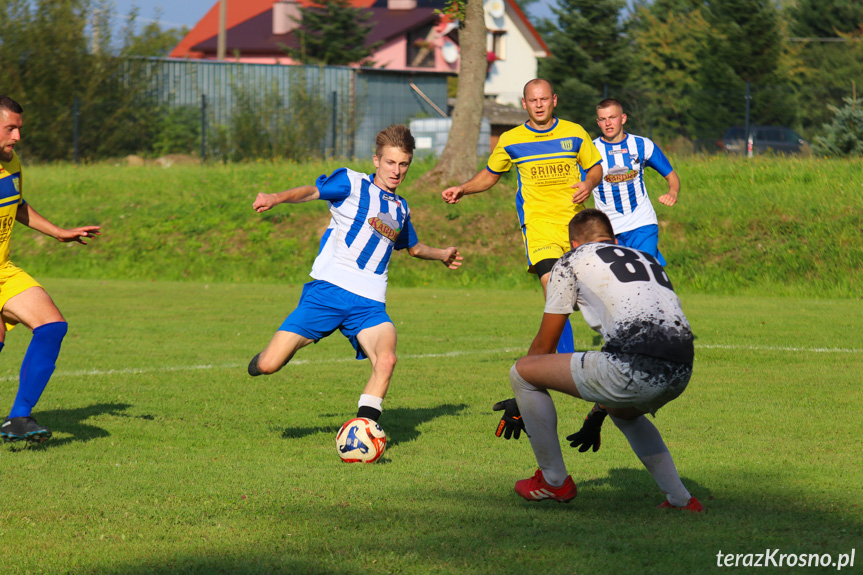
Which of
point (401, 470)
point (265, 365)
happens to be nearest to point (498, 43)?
point (265, 365)

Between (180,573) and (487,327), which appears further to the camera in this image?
(487,327)

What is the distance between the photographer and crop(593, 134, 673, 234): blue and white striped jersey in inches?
395

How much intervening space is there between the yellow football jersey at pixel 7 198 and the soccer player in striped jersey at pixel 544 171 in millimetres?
→ 3366

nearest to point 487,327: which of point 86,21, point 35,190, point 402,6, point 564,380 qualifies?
point 564,380

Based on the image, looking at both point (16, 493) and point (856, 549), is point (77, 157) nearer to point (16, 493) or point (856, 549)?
point (16, 493)

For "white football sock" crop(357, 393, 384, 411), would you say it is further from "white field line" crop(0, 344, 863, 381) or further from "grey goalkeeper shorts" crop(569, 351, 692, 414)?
"white field line" crop(0, 344, 863, 381)

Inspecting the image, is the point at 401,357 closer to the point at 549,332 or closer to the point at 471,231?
the point at 549,332

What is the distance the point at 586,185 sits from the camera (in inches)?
295

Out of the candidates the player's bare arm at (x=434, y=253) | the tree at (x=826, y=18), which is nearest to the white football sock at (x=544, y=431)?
the player's bare arm at (x=434, y=253)

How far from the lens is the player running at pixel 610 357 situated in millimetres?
4258

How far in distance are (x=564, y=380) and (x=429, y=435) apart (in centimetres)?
229

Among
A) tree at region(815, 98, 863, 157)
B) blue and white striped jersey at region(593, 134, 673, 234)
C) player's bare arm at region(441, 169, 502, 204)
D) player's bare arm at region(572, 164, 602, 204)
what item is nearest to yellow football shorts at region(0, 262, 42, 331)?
player's bare arm at region(441, 169, 502, 204)

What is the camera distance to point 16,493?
4.96 m

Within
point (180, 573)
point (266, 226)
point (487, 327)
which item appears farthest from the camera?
point (266, 226)
